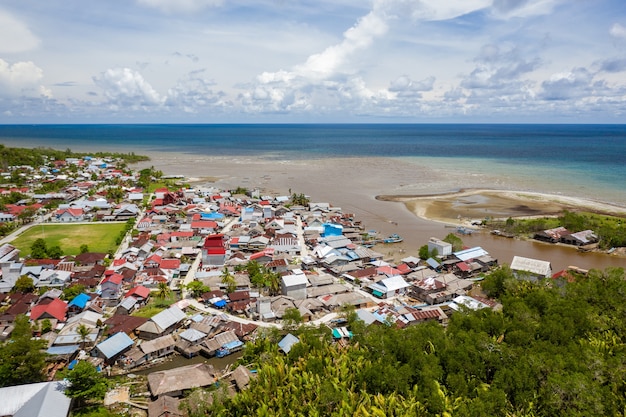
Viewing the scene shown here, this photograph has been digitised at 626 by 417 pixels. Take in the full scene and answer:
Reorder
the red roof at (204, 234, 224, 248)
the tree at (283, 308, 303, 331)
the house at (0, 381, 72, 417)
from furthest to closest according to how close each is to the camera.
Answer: the red roof at (204, 234, 224, 248)
the tree at (283, 308, 303, 331)
the house at (0, 381, 72, 417)

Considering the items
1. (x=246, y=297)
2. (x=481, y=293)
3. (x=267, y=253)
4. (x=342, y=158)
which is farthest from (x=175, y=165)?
(x=481, y=293)

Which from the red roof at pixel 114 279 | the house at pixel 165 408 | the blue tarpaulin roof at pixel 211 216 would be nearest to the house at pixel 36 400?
the house at pixel 165 408

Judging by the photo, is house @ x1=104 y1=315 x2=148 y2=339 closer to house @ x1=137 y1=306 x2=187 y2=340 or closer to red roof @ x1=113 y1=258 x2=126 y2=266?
house @ x1=137 y1=306 x2=187 y2=340

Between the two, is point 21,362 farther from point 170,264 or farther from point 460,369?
point 460,369

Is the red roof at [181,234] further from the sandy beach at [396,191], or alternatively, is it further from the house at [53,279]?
the sandy beach at [396,191]

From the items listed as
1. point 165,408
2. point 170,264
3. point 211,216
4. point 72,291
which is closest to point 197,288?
point 170,264

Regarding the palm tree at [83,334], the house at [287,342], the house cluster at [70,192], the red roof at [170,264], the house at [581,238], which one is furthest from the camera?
the house cluster at [70,192]

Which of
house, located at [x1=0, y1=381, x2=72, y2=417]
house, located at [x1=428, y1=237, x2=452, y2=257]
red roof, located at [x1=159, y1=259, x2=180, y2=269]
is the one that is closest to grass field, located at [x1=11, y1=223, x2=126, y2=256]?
red roof, located at [x1=159, y1=259, x2=180, y2=269]
